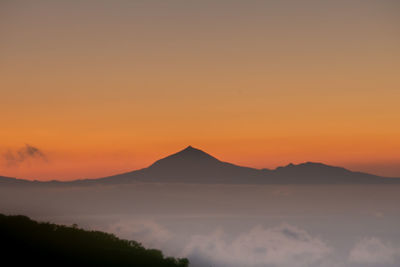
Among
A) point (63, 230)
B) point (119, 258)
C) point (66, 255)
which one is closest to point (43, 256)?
point (66, 255)

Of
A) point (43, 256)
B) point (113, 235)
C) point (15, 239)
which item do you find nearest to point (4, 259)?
point (43, 256)

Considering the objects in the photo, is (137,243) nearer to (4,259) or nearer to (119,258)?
(119,258)

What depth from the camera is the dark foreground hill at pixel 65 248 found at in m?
74.0

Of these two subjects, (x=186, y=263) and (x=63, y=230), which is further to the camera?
(x=63, y=230)

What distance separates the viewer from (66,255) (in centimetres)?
7750

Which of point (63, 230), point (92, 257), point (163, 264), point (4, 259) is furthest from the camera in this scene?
point (63, 230)

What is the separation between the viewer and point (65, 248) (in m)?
80.8

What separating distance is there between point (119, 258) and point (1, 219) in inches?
820

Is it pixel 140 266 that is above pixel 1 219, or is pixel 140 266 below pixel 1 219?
below

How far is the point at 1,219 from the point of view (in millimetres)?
90875

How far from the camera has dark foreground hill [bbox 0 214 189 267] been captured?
74000mm

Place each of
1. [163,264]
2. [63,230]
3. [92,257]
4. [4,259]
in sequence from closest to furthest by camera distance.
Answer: [4,259] < [92,257] < [163,264] < [63,230]

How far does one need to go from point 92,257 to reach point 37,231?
477 inches

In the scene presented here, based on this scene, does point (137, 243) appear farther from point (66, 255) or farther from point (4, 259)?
point (4, 259)
